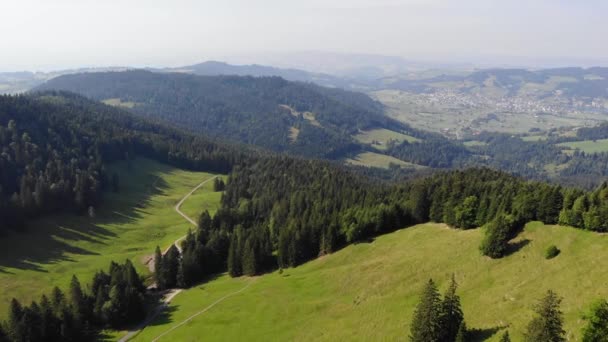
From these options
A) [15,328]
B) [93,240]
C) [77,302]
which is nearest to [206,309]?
[77,302]

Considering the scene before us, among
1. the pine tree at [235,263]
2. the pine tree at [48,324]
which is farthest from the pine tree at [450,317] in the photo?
the pine tree at [48,324]

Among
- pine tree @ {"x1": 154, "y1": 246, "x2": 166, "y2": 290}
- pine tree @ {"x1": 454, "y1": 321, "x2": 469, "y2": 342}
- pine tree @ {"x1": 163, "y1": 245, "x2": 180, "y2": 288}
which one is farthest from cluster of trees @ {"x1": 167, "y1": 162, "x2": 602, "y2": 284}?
pine tree @ {"x1": 454, "y1": 321, "x2": 469, "y2": 342}

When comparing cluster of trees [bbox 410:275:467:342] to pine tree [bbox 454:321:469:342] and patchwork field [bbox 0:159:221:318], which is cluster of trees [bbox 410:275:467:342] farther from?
patchwork field [bbox 0:159:221:318]

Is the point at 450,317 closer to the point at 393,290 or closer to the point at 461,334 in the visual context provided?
the point at 461,334

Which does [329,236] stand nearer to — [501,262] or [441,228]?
[441,228]

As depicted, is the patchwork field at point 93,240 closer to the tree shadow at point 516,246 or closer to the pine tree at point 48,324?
the pine tree at point 48,324

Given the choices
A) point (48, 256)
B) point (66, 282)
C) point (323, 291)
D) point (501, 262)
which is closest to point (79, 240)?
point (48, 256)

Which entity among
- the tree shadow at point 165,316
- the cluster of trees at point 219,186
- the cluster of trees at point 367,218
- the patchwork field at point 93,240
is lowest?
the tree shadow at point 165,316
